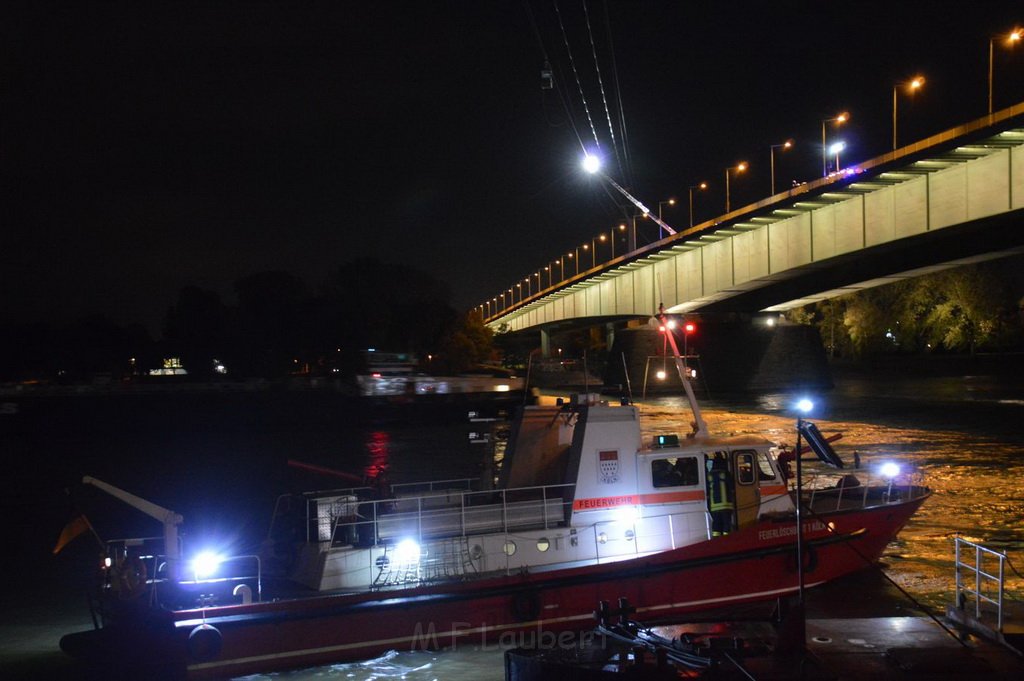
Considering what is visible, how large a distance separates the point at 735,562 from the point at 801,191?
101 ft

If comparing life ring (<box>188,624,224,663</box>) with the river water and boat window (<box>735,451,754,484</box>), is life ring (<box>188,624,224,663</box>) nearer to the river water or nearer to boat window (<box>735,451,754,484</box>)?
the river water

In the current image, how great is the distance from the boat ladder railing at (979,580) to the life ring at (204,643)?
8.74 meters

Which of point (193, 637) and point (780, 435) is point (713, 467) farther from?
point (780, 435)

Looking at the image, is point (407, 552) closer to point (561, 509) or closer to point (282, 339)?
point (561, 509)

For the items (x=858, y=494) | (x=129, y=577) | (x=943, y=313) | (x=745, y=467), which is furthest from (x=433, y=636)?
(x=943, y=313)

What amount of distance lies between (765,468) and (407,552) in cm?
588

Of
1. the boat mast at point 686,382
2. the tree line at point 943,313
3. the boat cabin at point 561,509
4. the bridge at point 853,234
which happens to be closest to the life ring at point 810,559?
the boat cabin at point 561,509

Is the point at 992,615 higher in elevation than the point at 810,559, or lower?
higher

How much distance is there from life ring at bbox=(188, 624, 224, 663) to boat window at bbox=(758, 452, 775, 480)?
8.40 meters

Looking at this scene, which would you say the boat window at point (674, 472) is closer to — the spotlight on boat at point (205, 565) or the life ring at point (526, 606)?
the life ring at point (526, 606)

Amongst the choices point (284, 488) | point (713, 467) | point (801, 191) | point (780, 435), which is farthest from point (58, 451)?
point (713, 467)

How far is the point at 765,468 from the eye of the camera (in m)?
13.9

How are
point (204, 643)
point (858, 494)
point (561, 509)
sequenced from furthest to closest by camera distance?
point (858, 494) < point (561, 509) < point (204, 643)

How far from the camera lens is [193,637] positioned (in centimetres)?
1084
